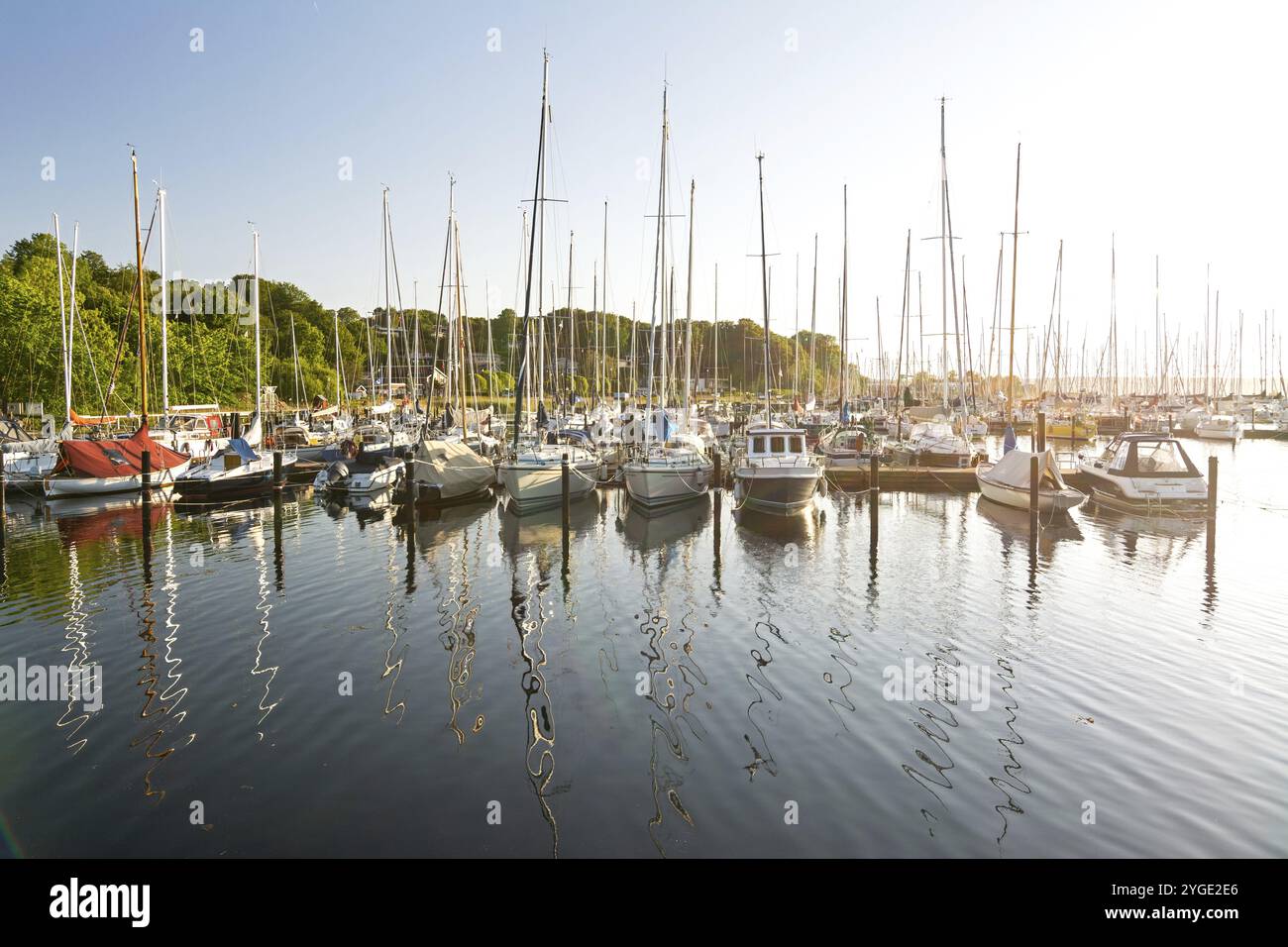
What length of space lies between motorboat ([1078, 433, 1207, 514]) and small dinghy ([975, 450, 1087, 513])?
1379 millimetres

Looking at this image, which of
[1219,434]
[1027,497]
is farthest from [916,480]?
[1219,434]

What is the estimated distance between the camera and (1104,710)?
11117 mm

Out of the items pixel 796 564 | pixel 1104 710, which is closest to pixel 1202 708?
pixel 1104 710

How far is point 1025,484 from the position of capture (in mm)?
28172

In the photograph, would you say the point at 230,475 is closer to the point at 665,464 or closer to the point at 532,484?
the point at 532,484

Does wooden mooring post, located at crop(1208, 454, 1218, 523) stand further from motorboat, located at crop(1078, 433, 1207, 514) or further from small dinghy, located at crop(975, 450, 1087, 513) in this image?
small dinghy, located at crop(975, 450, 1087, 513)

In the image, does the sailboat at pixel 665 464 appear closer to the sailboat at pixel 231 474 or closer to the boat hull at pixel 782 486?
the boat hull at pixel 782 486

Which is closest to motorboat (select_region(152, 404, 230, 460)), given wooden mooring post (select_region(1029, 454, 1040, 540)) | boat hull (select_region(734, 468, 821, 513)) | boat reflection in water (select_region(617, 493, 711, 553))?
boat reflection in water (select_region(617, 493, 711, 553))

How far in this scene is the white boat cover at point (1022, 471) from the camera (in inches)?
1101

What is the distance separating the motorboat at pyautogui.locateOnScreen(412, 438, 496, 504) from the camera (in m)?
31.2

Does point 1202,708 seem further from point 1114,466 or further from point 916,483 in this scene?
point 916,483

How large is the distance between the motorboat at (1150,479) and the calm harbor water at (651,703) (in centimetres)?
487

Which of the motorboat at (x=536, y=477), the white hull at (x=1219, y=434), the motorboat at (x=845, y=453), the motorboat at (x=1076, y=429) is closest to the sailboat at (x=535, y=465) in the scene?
the motorboat at (x=536, y=477)

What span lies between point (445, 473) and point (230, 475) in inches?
378
